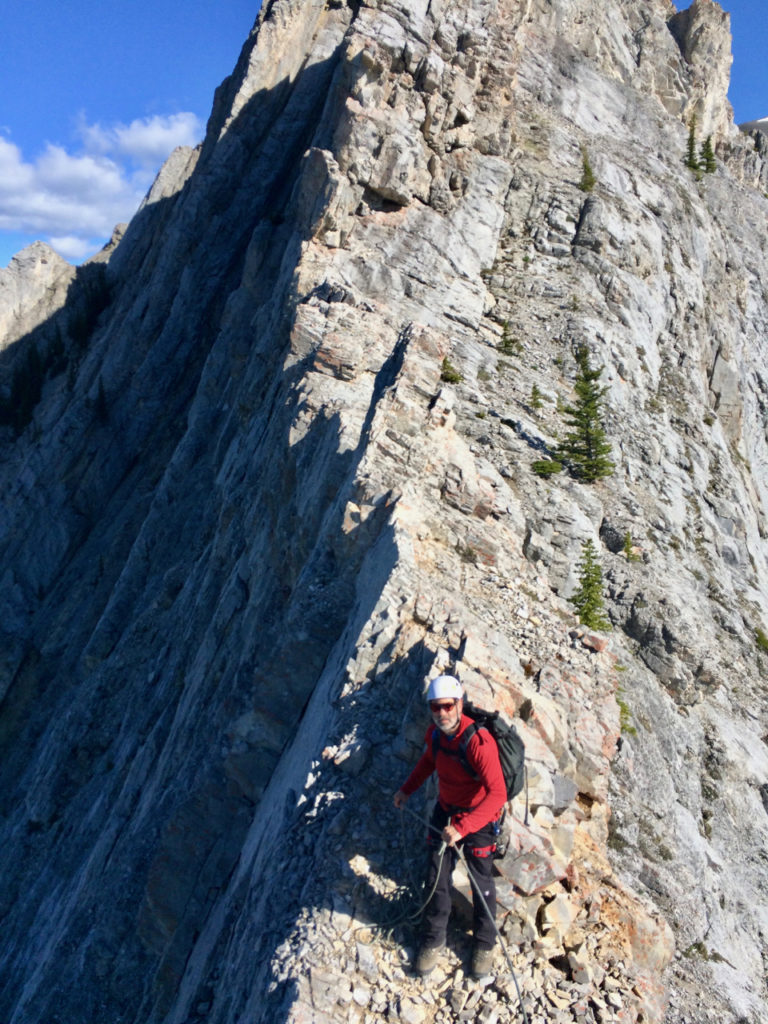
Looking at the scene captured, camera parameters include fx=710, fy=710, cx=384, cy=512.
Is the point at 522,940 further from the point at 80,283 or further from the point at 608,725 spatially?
the point at 80,283

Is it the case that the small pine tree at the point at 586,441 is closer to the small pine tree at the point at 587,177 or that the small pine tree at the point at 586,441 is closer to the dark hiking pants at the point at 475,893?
the small pine tree at the point at 587,177

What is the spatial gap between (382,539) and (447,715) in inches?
185

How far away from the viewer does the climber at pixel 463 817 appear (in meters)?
6.32

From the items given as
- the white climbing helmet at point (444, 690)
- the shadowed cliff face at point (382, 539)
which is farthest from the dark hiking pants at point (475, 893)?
the white climbing helmet at point (444, 690)

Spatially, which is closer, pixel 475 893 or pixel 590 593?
pixel 475 893

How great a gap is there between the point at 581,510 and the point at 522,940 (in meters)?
13.6

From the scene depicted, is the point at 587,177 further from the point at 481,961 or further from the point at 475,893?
the point at 481,961

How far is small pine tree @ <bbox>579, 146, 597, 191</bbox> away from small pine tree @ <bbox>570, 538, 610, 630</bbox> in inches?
769

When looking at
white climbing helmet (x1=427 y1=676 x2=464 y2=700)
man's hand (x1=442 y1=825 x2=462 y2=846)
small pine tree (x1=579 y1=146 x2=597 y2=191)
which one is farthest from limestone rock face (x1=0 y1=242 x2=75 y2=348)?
man's hand (x1=442 y1=825 x2=462 y2=846)

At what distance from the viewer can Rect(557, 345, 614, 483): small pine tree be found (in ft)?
66.1

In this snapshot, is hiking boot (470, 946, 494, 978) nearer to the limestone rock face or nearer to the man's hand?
the man's hand

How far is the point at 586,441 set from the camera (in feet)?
67.8

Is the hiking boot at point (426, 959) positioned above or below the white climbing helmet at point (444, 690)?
below

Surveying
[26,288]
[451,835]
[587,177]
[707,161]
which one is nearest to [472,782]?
[451,835]
